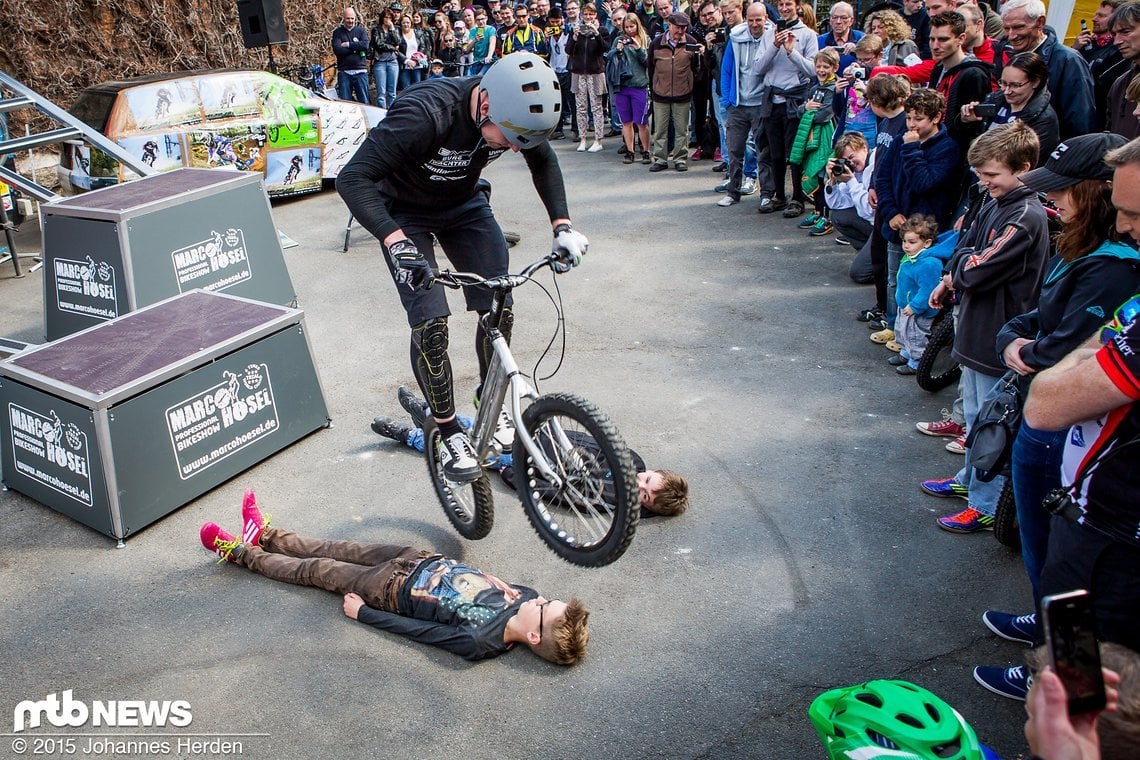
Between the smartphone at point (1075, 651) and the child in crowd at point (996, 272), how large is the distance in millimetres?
2918

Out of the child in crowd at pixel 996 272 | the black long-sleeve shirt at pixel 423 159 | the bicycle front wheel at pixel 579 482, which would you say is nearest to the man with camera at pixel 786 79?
the child in crowd at pixel 996 272

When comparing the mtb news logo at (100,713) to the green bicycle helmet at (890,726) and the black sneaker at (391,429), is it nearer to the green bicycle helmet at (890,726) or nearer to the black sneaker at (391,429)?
the black sneaker at (391,429)

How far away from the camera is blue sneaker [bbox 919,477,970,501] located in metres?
4.80

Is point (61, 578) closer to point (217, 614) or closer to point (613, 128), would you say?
point (217, 614)

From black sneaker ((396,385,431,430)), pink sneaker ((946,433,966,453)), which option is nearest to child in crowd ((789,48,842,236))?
pink sneaker ((946,433,966,453))

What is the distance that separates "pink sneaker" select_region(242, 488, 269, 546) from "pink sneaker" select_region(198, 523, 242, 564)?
57mm

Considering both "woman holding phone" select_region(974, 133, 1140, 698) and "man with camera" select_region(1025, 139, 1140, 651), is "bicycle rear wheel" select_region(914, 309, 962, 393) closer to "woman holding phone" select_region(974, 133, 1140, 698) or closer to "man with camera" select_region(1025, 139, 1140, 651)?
"woman holding phone" select_region(974, 133, 1140, 698)

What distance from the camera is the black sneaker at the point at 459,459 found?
4.15 meters

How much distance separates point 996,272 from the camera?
452 cm

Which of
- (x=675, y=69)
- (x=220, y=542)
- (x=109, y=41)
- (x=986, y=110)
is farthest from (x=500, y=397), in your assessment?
(x=109, y=41)

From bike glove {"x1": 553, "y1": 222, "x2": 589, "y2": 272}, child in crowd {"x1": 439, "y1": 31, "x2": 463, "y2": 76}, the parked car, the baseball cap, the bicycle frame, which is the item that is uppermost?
child in crowd {"x1": 439, "y1": 31, "x2": 463, "y2": 76}

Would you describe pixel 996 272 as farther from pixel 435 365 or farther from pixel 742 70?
pixel 742 70

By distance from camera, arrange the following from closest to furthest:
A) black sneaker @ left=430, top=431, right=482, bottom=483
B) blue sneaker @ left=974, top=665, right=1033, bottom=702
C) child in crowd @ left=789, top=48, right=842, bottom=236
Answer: blue sneaker @ left=974, top=665, right=1033, bottom=702, black sneaker @ left=430, top=431, right=482, bottom=483, child in crowd @ left=789, top=48, right=842, bottom=236

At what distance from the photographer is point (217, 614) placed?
4.21 meters
